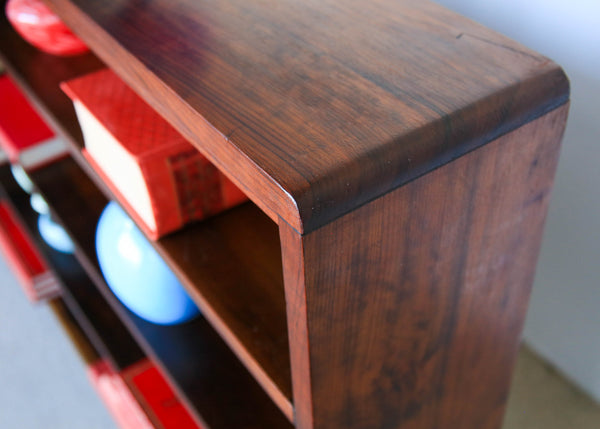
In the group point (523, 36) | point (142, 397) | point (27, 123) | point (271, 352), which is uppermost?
point (523, 36)

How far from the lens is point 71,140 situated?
2.53 ft

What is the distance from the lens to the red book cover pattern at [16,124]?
125cm

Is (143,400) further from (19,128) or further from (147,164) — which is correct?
(19,128)

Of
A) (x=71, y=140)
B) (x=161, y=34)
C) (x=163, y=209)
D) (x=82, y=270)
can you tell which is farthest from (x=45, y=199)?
(x=161, y=34)

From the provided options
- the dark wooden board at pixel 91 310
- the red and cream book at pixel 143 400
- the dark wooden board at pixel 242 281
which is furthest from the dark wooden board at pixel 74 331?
the dark wooden board at pixel 242 281

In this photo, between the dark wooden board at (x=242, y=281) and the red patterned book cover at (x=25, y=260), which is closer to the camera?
the dark wooden board at (x=242, y=281)

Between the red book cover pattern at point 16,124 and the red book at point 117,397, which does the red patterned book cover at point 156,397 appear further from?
the red book cover pattern at point 16,124

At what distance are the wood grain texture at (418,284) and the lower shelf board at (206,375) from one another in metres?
0.18

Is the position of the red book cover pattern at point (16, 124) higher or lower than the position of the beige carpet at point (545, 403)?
higher

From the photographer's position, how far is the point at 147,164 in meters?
0.60

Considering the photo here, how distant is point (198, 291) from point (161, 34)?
245 mm

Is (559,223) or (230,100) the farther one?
(559,223)

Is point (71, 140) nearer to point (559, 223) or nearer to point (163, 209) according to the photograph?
point (163, 209)

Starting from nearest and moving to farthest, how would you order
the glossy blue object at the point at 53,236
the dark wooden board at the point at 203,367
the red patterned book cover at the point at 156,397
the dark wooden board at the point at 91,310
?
the dark wooden board at the point at 203,367 → the red patterned book cover at the point at 156,397 → the dark wooden board at the point at 91,310 → the glossy blue object at the point at 53,236
